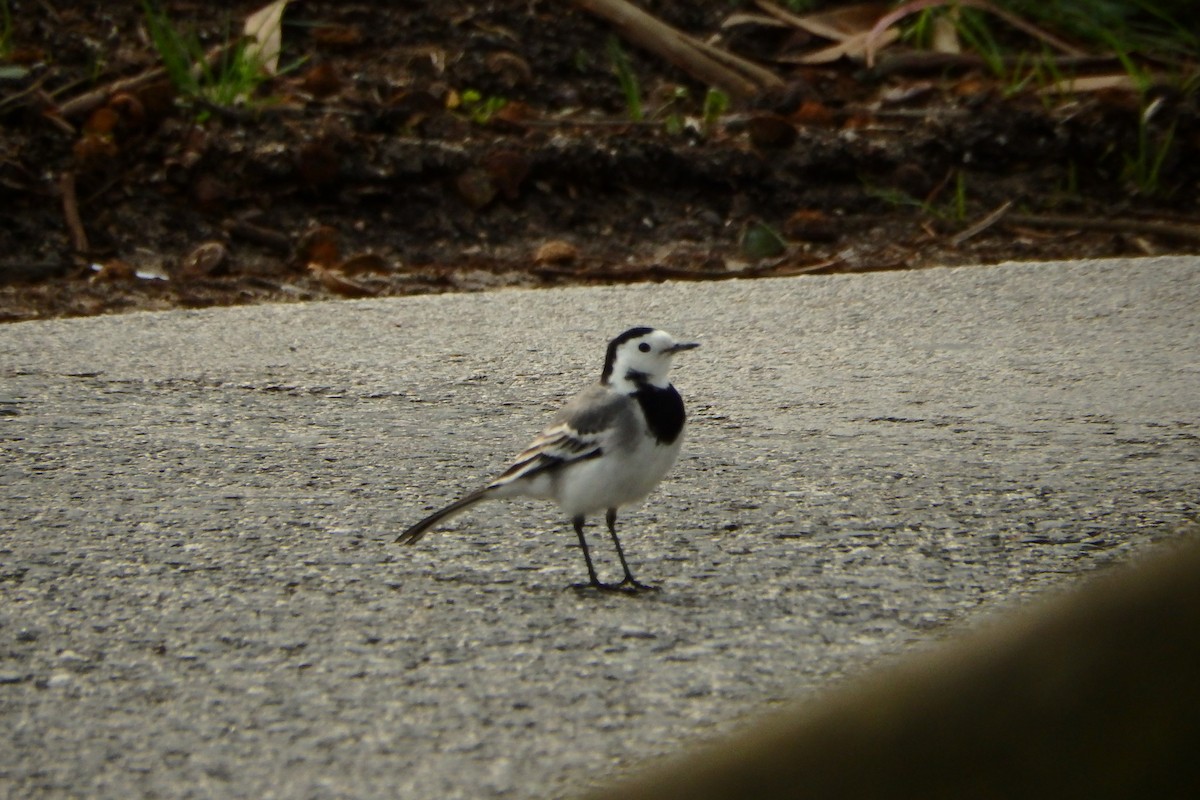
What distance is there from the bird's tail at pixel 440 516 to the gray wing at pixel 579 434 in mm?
40

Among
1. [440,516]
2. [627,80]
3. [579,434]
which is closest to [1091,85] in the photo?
[627,80]

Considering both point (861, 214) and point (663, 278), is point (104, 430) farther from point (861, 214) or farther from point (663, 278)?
point (861, 214)

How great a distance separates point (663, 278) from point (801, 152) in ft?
3.79

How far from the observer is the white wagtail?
3.23 metres

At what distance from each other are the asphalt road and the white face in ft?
1.35

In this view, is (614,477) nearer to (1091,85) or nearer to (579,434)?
(579,434)

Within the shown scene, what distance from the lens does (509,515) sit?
3883mm

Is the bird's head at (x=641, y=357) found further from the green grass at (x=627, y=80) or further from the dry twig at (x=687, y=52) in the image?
the dry twig at (x=687, y=52)

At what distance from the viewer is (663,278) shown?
247 inches

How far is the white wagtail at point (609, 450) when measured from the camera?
3.23 m

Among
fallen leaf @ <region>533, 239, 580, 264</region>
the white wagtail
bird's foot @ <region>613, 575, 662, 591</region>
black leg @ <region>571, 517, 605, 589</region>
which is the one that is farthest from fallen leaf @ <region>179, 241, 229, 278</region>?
bird's foot @ <region>613, 575, 662, 591</region>

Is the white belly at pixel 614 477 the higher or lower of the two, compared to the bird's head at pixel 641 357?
lower

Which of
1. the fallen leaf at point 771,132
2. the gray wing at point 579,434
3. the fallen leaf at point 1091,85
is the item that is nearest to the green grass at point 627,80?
the fallen leaf at point 771,132

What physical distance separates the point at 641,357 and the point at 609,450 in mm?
276
